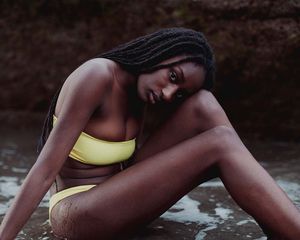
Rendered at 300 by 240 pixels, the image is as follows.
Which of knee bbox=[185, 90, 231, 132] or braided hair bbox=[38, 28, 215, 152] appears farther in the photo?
knee bbox=[185, 90, 231, 132]

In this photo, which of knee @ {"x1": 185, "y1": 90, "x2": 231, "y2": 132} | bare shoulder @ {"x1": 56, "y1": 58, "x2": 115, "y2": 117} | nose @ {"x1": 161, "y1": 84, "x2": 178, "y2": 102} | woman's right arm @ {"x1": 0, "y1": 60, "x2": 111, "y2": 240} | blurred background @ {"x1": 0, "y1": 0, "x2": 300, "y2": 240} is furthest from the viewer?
blurred background @ {"x1": 0, "y1": 0, "x2": 300, "y2": 240}

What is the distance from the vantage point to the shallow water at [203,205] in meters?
2.99

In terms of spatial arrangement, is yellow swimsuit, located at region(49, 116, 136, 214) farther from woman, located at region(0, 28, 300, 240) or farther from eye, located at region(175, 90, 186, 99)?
eye, located at region(175, 90, 186, 99)

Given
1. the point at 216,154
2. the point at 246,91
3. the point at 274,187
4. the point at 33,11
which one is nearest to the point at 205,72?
the point at 216,154

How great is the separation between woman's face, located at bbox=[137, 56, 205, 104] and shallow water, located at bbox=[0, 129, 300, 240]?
2.20 ft

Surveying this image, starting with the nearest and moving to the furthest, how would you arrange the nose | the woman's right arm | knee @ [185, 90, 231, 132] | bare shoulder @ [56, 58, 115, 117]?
the woman's right arm
bare shoulder @ [56, 58, 115, 117]
the nose
knee @ [185, 90, 231, 132]

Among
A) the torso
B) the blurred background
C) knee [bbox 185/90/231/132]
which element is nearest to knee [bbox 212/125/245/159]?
knee [bbox 185/90/231/132]

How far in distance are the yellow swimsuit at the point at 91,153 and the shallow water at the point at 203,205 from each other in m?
0.26

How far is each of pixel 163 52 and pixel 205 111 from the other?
367mm

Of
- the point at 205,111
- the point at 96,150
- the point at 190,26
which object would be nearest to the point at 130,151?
the point at 96,150

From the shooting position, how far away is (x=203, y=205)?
3.44 m

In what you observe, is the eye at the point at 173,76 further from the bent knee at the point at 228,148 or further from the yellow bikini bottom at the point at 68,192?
the yellow bikini bottom at the point at 68,192

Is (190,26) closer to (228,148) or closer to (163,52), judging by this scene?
(163,52)

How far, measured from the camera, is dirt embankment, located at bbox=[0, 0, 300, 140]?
4.61 m
